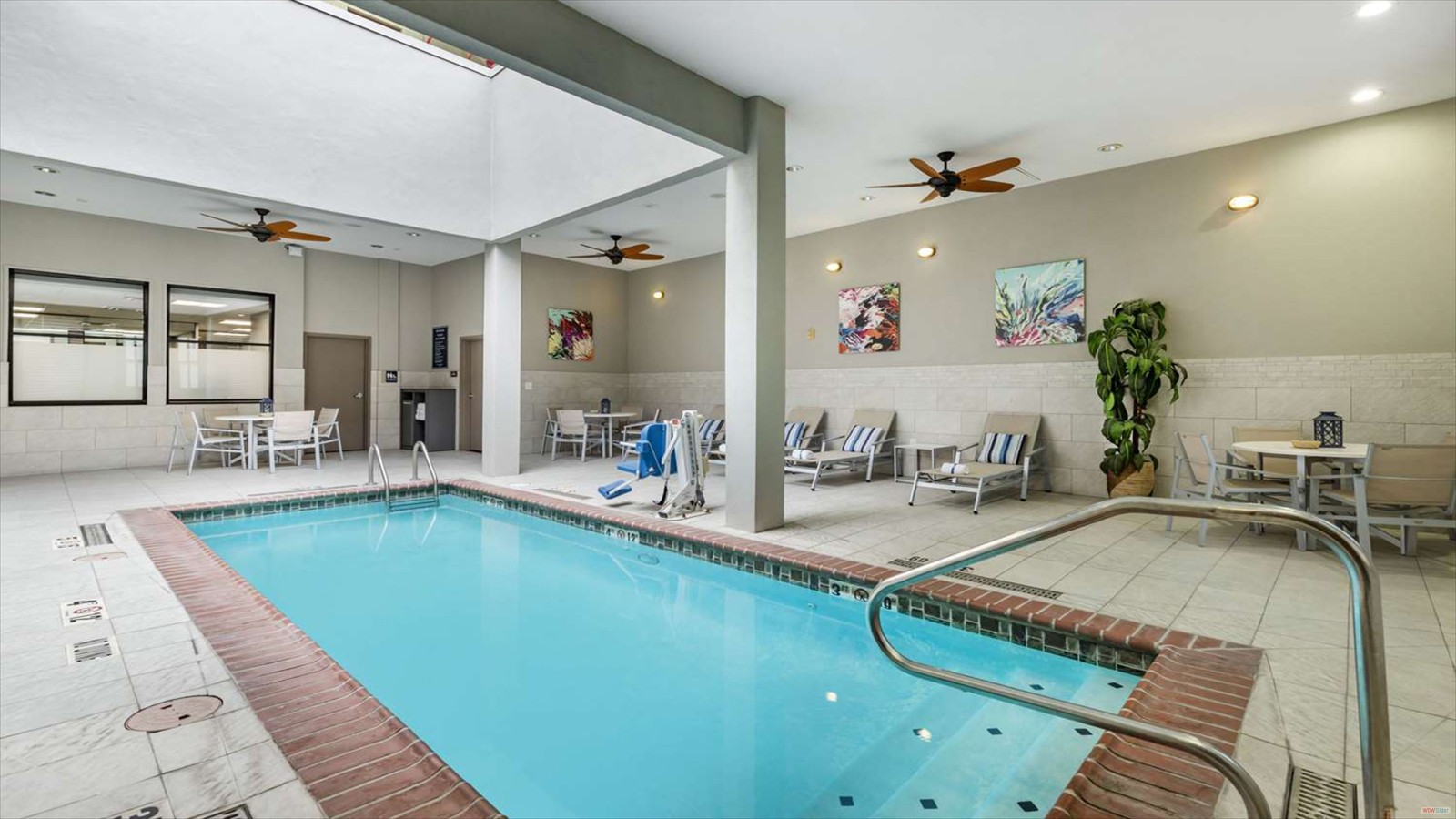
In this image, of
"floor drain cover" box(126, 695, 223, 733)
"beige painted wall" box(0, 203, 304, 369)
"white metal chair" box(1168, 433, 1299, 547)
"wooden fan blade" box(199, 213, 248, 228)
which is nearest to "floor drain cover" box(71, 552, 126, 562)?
"floor drain cover" box(126, 695, 223, 733)

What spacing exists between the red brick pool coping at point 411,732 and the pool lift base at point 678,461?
225 cm

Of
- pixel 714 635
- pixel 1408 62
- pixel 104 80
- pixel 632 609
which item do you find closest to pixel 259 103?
pixel 104 80

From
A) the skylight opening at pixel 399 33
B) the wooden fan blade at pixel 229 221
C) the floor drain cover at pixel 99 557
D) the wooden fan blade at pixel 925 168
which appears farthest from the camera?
the wooden fan blade at pixel 229 221

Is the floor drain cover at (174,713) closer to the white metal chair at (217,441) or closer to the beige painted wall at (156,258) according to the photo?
the white metal chair at (217,441)

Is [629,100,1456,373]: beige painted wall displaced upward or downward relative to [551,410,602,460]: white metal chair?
upward

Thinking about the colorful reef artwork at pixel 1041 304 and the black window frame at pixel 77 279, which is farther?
the black window frame at pixel 77 279

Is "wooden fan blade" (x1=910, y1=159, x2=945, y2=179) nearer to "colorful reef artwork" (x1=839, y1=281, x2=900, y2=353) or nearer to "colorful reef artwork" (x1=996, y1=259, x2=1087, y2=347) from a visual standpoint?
"colorful reef artwork" (x1=996, y1=259, x2=1087, y2=347)

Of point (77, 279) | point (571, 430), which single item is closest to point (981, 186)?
point (571, 430)

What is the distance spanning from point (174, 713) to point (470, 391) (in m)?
9.68

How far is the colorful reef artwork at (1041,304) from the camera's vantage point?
6855 millimetres

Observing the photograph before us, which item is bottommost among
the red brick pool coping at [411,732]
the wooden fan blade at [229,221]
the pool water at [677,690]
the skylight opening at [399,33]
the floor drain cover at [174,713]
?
the pool water at [677,690]

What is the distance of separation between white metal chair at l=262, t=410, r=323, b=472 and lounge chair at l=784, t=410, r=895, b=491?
635cm

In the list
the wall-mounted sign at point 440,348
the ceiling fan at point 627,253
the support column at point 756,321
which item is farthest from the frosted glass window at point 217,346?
the support column at point 756,321

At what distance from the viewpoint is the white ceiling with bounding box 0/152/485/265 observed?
658 cm
